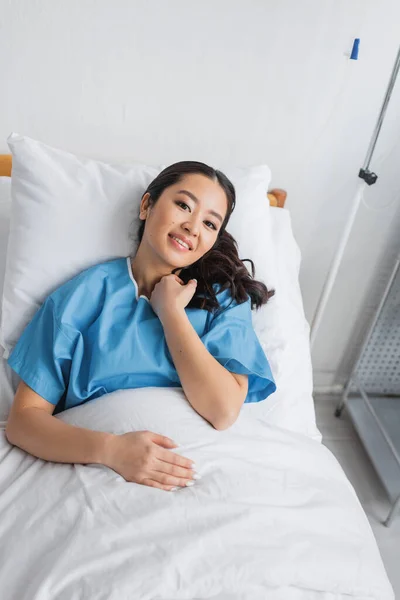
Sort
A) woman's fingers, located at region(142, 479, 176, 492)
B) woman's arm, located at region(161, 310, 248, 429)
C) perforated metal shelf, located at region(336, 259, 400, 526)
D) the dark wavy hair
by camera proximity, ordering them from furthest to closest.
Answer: perforated metal shelf, located at region(336, 259, 400, 526) → the dark wavy hair → woman's arm, located at region(161, 310, 248, 429) → woman's fingers, located at region(142, 479, 176, 492)

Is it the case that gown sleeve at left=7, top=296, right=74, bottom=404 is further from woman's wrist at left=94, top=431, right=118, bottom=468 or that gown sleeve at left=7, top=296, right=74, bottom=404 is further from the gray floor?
the gray floor

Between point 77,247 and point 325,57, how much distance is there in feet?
2.96

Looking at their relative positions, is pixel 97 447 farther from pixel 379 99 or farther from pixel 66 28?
pixel 379 99

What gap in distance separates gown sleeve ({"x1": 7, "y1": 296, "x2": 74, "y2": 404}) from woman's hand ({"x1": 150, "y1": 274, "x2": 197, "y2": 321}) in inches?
7.9

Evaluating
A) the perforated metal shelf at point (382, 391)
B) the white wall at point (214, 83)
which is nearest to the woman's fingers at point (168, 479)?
the white wall at point (214, 83)

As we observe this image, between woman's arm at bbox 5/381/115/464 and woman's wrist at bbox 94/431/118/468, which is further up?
woman's wrist at bbox 94/431/118/468

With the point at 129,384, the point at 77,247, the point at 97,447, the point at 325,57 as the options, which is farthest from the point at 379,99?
the point at 97,447

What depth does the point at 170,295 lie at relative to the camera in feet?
3.82

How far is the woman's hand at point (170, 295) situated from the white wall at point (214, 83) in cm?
55

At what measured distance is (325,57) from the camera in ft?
5.02

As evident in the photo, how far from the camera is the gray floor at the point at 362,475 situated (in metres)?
1.67

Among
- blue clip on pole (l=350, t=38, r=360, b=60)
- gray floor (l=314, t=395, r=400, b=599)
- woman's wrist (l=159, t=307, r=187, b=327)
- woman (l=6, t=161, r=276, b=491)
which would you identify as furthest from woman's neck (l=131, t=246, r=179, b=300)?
gray floor (l=314, t=395, r=400, b=599)

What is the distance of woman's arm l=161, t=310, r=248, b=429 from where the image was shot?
108 centimetres

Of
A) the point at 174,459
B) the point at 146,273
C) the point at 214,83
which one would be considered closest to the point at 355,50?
the point at 214,83
